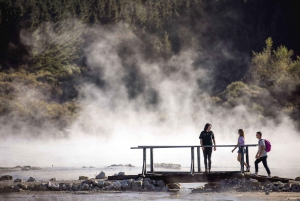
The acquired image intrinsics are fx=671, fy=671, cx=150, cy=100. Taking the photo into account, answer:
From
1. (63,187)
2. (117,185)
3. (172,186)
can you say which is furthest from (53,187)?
(172,186)

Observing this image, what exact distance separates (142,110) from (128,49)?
21586 millimetres

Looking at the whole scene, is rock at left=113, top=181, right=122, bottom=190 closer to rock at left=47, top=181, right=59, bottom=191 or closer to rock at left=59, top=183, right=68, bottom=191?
rock at left=59, top=183, right=68, bottom=191

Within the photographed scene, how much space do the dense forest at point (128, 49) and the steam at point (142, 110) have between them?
85 centimetres

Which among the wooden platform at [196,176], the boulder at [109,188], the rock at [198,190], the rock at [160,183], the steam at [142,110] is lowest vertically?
the rock at [198,190]

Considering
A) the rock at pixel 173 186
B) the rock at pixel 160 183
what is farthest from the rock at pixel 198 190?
the rock at pixel 160 183

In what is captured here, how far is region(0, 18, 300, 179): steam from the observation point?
55.1 meters

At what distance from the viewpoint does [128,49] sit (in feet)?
352

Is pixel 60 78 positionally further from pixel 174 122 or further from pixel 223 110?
pixel 223 110

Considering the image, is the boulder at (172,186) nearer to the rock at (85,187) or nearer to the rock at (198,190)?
the rock at (198,190)

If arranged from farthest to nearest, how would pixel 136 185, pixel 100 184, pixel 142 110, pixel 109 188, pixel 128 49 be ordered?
pixel 128 49, pixel 142 110, pixel 100 184, pixel 109 188, pixel 136 185

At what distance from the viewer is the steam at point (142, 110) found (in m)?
55.1

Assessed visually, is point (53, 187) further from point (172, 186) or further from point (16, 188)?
point (172, 186)

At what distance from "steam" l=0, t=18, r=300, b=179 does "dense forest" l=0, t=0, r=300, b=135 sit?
85 cm

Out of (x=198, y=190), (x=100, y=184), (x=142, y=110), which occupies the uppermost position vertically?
(x=142, y=110)
